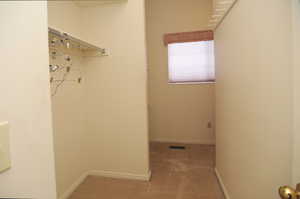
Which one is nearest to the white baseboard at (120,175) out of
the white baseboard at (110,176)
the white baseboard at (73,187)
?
the white baseboard at (110,176)

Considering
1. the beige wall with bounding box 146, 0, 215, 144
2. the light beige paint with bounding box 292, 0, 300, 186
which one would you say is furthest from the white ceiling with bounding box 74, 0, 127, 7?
the light beige paint with bounding box 292, 0, 300, 186

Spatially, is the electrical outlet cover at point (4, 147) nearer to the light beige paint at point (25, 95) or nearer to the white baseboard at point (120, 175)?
the light beige paint at point (25, 95)

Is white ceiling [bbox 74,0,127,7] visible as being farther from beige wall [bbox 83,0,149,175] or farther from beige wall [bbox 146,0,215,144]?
beige wall [bbox 146,0,215,144]

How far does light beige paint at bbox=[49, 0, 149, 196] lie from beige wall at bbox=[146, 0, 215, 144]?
143 cm

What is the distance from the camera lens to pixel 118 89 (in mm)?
1878

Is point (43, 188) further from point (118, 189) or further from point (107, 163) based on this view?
point (107, 163)

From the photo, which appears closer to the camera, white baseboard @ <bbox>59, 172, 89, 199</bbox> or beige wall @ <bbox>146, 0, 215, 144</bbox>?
white baseboard @ <bbox>59, 172, 89, 199</bbox>

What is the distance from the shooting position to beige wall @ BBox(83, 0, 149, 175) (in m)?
1.81

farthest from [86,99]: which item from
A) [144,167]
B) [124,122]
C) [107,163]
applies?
[144,167]

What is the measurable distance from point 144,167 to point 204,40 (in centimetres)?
229

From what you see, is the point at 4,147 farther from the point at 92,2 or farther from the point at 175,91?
the point at 175,91

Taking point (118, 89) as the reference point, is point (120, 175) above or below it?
below

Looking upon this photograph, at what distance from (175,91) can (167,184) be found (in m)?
1.75

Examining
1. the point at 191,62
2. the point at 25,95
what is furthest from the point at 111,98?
the point at 191,62
